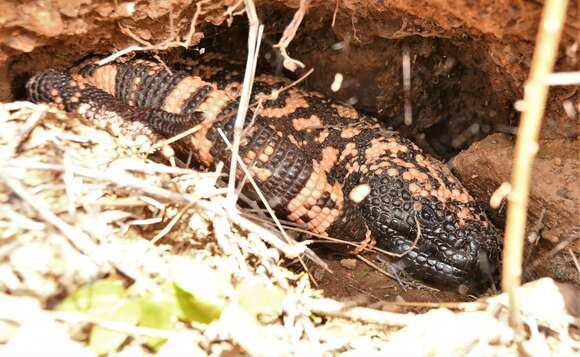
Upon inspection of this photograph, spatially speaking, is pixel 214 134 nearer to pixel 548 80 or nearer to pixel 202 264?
pixel 202 264

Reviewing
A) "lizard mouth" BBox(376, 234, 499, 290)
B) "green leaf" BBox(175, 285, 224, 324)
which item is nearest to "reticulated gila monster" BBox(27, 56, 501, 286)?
"lizard mouth" BBox(376, 234, 499, 290)

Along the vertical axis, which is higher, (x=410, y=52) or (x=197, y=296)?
(x=410, y=52)

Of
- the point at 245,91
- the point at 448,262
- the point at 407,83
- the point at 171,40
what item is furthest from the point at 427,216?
the point at 171,40

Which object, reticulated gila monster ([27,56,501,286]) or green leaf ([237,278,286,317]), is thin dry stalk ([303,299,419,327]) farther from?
reticulated gila monster ([27,56,501,286])

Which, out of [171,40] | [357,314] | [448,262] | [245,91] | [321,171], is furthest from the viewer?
[321,171]

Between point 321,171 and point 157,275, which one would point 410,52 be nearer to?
point 321,171

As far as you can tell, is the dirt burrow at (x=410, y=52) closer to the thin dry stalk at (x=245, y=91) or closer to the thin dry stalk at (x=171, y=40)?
the thin dry stalk at (x=171, y=40)
